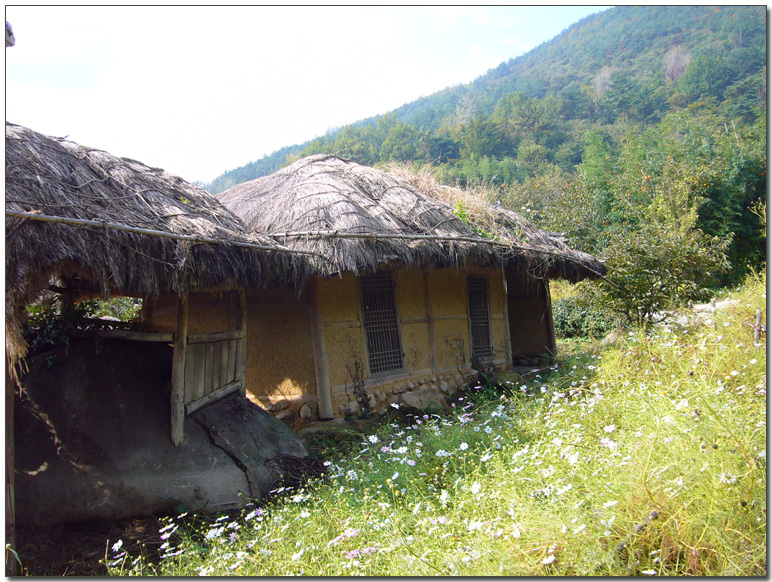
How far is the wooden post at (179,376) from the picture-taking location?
4.44 metres

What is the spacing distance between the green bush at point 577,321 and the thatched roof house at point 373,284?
5.75 meters

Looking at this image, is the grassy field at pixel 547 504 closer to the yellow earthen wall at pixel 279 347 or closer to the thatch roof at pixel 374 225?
the yellow earthen wall at pixel 279 347

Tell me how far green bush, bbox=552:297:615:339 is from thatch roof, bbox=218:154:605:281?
559 centimetres

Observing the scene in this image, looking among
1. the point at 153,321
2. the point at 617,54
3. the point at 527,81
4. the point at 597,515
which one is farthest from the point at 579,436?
the point at 527,81

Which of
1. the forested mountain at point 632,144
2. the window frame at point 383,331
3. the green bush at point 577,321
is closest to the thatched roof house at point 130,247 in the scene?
the window frame at point 383,331

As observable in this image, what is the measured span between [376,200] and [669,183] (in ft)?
45.4

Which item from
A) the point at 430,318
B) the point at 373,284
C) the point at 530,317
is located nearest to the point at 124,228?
the point at 373,284

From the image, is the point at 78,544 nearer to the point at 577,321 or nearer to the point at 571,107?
the point at 577,321

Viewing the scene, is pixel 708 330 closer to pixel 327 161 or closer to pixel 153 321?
pixel 327 161

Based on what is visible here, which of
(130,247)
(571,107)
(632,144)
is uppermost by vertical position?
(571,107)

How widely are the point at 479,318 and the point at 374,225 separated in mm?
3249

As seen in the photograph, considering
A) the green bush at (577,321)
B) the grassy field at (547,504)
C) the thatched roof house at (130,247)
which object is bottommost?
the green bush at (577,321)

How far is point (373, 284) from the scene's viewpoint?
7.13 metres

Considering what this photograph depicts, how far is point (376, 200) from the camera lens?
7504 mm
